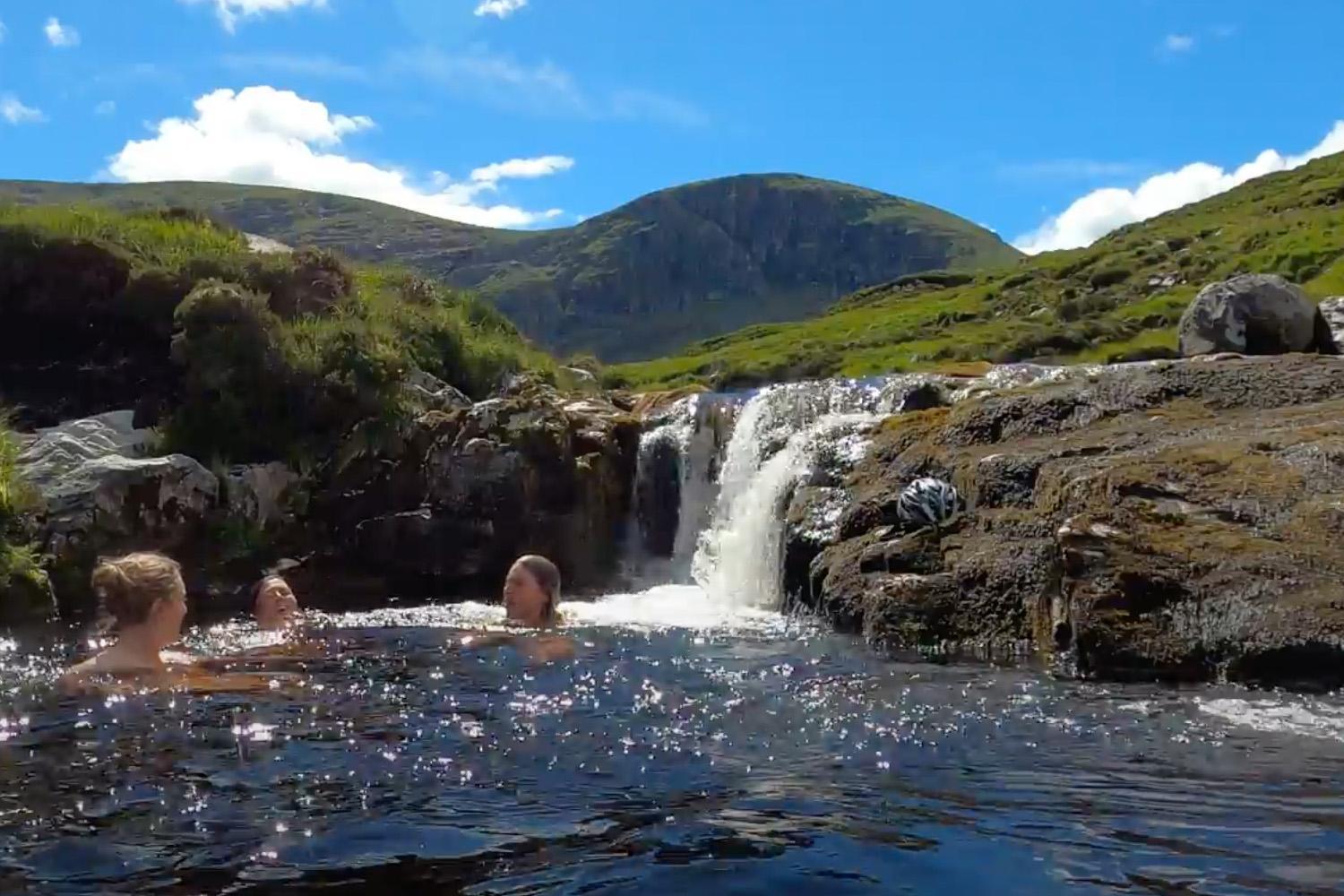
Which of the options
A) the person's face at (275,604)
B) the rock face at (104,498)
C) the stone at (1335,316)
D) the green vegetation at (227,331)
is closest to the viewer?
the person's face at (275,604)

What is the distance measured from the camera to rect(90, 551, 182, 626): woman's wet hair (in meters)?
7.13

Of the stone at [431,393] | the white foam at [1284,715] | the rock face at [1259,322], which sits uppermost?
the rock face at [1259,322]

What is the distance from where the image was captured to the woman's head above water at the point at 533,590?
403 inches

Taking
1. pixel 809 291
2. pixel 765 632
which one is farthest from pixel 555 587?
pixel 809 291

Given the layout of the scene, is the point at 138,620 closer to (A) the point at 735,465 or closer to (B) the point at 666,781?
(B) the point at 666,781

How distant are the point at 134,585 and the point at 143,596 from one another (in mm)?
101

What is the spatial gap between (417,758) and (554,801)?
102 cm

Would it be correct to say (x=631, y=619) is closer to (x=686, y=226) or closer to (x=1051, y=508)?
(x=1051, y=508)

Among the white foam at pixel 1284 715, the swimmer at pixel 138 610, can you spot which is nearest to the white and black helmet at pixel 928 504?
the white foam at pixel 1284 715

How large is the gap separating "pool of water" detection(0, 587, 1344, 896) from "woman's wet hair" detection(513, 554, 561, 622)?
53.1 inches

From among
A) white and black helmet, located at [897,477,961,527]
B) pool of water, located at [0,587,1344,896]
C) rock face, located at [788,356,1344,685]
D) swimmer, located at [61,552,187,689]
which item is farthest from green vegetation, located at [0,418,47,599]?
white and black helmet, located at [897,477,961,527]

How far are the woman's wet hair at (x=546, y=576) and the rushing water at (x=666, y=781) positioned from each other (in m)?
0.72

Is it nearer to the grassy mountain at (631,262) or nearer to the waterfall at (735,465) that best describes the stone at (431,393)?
the waterfall at (735,465)

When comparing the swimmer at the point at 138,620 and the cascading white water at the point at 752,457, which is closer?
the swimmer at the point at 138,620
